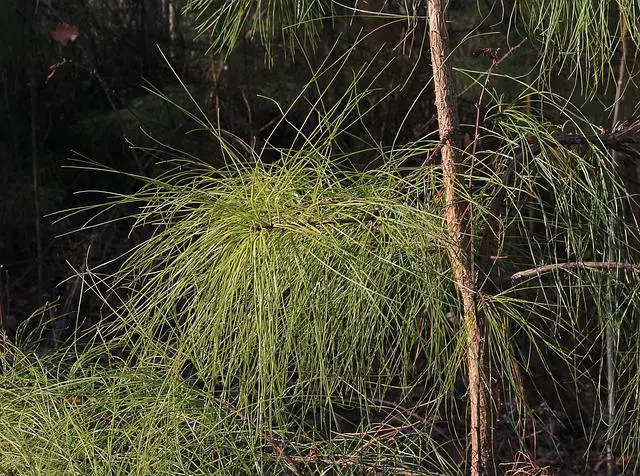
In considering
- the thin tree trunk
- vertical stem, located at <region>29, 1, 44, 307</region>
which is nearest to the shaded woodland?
the thin tree trunk

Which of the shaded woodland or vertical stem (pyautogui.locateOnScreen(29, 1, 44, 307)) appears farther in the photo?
vertical stem (pyautogui.locateOnScreen(29, 1, 44, 307))

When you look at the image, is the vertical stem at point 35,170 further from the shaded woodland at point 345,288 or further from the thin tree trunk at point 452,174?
the thin tree trunk at point 452,174

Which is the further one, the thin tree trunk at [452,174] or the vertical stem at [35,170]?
the vertical stem at [35,170]

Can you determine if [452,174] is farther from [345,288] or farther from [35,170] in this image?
[35,170]

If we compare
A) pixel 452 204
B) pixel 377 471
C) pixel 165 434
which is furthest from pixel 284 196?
pixel 377 471

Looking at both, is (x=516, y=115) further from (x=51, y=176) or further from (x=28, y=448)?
(x=51, y=176)

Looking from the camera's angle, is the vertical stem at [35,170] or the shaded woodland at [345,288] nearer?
the shaded woodland at [345,288]

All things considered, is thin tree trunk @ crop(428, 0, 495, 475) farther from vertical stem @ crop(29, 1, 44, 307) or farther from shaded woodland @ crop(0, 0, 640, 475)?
vertical stem @ crop(29, 1, 44, 307)

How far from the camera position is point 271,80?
3.19 meters

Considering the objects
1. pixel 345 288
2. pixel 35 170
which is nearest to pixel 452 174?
pixel 345 288

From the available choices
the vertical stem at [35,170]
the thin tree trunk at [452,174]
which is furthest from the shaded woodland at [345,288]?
the vertical stem at [35,170]

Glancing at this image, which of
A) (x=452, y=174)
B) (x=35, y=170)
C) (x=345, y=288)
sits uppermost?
(x=452, y=174)

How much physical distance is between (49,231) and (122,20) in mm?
961

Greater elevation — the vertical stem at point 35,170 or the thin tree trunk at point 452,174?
the thin tree trunk at point 452,174
